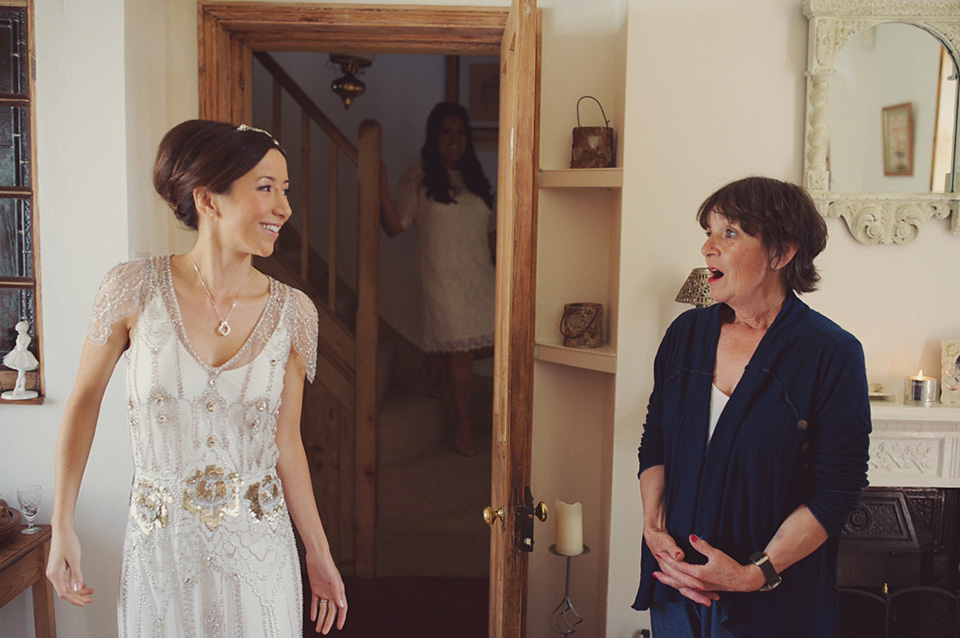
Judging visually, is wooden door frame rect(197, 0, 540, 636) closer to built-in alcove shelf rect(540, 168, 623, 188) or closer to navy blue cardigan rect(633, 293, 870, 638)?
built-in alcove shelf rect(540, 168, 623, 188)

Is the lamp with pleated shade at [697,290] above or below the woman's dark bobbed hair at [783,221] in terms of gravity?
below

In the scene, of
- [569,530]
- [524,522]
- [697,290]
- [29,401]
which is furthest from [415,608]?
[697,290]

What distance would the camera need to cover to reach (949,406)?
Result: 2.28 meters

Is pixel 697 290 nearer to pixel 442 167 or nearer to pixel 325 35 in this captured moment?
pixel 325 35

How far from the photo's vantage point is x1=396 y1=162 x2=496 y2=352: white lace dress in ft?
12.2

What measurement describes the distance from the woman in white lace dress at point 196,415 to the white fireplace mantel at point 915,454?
1.87 meters

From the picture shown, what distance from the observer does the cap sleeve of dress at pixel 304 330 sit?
1601 millimetres

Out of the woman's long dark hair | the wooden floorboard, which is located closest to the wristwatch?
the wooden floorboard

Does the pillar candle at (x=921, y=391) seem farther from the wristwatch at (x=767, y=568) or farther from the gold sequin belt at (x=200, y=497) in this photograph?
the gold sequin belt at (x=200, y=497)

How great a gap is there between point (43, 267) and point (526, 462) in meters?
1.56

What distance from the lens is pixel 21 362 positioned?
2.18 m

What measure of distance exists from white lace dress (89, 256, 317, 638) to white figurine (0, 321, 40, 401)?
963 millimetres

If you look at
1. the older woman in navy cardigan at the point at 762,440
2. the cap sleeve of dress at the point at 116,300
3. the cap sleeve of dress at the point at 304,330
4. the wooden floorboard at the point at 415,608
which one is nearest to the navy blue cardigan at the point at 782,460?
the older woman in navy cardigan at the point at 762,440

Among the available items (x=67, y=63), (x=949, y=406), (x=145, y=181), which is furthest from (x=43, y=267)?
(x=949, y=406)
